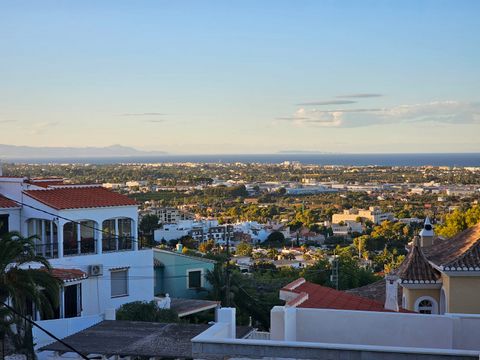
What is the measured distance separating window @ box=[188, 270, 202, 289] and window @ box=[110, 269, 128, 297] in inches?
252

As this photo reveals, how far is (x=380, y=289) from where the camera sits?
2195 cm

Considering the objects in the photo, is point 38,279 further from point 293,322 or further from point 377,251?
point 377,251

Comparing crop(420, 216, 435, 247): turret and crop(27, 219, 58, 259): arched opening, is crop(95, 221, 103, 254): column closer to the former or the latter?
crop(27, 219, 58, 259): arched opening

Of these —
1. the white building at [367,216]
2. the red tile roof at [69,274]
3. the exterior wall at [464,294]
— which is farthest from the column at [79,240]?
the white building at [367,216]

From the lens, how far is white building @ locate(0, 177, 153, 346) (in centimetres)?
2119

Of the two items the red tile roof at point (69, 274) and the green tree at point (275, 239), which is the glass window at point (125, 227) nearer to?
the red tile roof at point (69, 274)

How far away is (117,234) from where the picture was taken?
76.7ft

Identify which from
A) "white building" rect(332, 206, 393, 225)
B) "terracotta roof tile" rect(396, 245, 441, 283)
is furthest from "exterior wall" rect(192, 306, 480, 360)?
"white building" rect(332, 206, 393, 225)

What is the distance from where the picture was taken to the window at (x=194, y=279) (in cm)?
2923

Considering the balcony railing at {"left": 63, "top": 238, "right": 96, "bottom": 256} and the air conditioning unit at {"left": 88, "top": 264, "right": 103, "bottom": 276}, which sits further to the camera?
the balcony railing at {"left": 63, "top": 238, "right": 96, "bottom": 256}

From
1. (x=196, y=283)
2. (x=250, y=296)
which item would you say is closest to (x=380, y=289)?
(x=250, y=296)

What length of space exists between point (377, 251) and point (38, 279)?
55.9 meters

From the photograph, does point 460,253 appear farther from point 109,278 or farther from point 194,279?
point 194,279

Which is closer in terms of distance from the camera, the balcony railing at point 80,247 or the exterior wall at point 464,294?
the exterior wall at point 464,294
